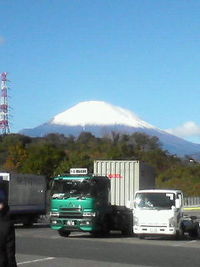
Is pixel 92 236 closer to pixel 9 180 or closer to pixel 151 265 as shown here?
pixel 9 180

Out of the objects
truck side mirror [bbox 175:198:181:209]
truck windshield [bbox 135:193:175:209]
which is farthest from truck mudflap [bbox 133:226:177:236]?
truck side mirror [bbox 175:198:181:209]

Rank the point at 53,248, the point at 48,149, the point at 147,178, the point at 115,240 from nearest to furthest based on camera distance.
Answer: the point at 53,248 < the point at 115,240 < the point at 147,178 < the point at 48,149

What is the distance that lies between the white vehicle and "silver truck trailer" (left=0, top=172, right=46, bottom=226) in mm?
7856

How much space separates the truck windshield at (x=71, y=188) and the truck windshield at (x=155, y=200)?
1.93m

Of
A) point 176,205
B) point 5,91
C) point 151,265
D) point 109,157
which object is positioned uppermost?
point 5,91

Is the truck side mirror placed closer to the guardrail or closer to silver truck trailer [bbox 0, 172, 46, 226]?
silver truck trailer [bbox 0, 172, 46, 226]

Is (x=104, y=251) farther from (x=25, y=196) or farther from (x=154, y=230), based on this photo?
(x=25, y=196)

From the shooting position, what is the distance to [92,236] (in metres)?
25.6

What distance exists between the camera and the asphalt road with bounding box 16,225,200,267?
16469 millimetres

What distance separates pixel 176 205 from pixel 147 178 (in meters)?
6.06

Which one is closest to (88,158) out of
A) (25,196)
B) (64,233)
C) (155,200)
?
(25,196)

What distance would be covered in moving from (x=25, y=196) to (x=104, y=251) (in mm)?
13059

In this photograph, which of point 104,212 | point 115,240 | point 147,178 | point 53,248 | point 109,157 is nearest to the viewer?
point 53,248

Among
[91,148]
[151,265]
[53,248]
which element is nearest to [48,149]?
[91,148]
